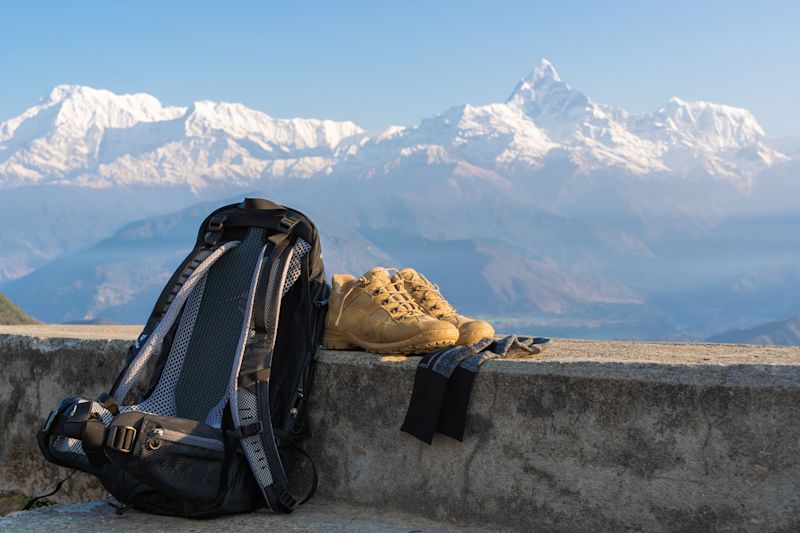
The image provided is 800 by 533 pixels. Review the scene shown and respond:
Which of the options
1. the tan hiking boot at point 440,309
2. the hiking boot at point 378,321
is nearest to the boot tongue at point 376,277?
the hiking boot at point 378,321

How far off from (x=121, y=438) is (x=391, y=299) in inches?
54.7

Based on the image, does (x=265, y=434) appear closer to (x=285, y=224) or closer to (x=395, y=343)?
(x=395, y=343)

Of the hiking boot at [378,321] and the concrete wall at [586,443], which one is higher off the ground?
the hiking boot at [378,321]

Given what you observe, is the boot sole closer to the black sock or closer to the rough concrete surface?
the black sock

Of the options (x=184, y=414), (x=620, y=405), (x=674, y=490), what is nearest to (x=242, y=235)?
(x=184, y=414)

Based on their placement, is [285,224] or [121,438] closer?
[121,438]

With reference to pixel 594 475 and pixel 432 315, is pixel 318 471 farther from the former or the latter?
pixel 594 475

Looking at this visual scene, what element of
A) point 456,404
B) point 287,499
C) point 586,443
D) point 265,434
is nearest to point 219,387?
point 265,434

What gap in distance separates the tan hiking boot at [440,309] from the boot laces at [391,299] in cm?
14

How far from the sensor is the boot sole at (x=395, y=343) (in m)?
3.64

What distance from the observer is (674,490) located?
312cm

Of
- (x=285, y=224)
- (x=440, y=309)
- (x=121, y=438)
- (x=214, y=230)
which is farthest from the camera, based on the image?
(x=440, y=309)

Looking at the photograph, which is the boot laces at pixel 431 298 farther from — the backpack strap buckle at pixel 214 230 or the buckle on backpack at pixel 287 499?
the buckle on backpack at pixel 287 499

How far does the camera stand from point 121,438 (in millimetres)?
3074
